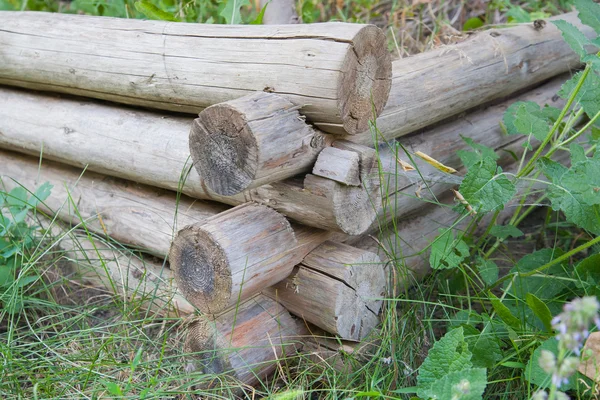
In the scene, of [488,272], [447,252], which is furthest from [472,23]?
[447,252]

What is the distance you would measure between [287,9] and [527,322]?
195 centimetres

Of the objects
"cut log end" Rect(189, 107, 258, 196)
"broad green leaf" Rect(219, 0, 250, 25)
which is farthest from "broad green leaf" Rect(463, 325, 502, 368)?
"broad green leaf" Rect(219, 0, 250, 25)

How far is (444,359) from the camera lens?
79.2 inches

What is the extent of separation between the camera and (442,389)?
72.9 inches

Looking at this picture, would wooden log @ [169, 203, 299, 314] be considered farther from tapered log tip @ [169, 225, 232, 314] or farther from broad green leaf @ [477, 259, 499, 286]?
broad green leaf @ [477, 259, 499, 286]

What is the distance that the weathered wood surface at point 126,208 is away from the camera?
9.19 ft

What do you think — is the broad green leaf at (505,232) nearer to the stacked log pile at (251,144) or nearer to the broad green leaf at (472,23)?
the stacked log pile at (251,144)

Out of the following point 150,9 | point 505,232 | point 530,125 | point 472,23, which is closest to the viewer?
point 530,125

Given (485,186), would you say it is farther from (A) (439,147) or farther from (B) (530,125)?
(A) (439,147)

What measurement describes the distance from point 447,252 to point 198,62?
112 cm

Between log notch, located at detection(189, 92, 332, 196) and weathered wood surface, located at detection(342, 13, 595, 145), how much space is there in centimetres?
34

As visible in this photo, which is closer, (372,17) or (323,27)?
(323,27)

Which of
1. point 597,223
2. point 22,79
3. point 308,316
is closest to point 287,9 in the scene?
point 22,79

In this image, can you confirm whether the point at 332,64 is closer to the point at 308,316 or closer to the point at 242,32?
the point at 242,32
